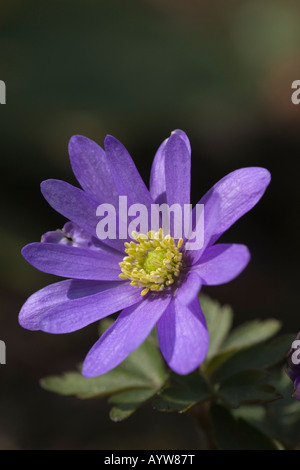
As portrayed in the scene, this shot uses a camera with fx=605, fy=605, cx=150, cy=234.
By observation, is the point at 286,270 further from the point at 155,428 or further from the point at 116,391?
the point at 116,391

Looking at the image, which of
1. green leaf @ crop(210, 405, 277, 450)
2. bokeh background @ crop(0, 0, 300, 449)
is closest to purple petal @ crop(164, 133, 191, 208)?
green leaf @ crop(210, 405, 277, 450)

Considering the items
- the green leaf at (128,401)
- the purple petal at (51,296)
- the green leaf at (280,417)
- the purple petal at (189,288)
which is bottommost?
the green leaf at (280,417)

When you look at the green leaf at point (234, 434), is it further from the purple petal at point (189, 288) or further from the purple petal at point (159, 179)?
the purple petal at point (159, 179)

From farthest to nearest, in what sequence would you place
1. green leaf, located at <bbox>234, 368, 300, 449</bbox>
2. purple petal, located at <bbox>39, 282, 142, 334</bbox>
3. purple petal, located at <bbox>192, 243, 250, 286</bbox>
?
green leaf, located at <bbox>234, 368, 300, 449</bbox>
purple petal, located at <bbox>39, 282, 142, 334</bbox>
purple petal, located at <bbox>192, 243, 250, 286</bbox>

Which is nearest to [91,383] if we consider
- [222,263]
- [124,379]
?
[124,379]

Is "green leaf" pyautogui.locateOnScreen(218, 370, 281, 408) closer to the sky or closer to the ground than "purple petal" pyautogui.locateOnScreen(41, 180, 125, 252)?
closer to the ground

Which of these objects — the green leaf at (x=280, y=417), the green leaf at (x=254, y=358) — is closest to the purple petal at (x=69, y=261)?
the green leaf at (x=254, y=358)

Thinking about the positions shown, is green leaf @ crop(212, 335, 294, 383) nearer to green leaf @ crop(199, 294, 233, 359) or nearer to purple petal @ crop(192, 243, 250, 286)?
green leaf @ crop(199, 294, 233, 359)

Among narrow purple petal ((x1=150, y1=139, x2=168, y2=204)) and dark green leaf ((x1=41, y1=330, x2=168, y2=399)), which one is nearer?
narrow purple petal ((x1=150, y1=139, x2=168, y2=204))

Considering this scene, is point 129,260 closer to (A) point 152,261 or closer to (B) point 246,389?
(A) point 152,261
